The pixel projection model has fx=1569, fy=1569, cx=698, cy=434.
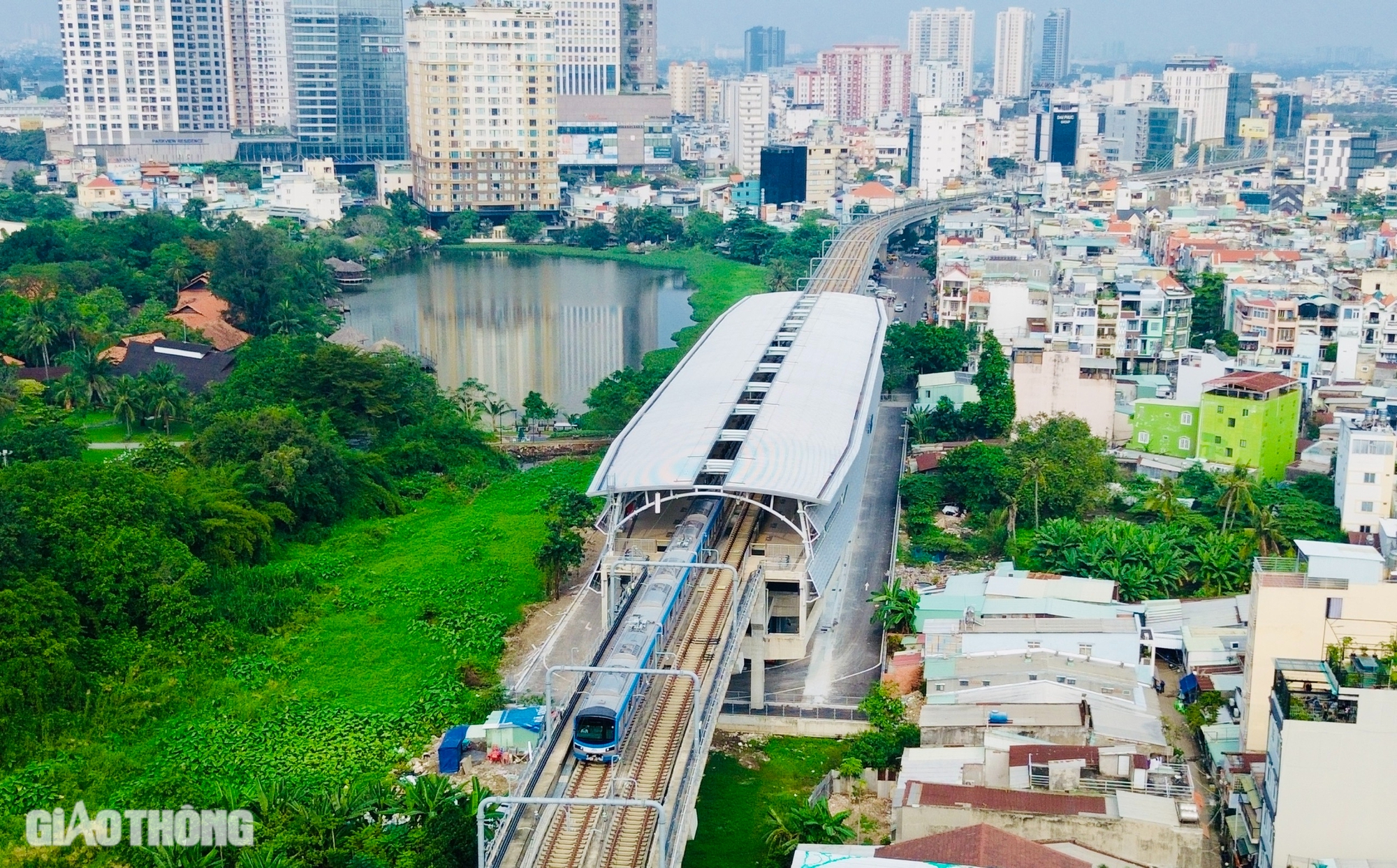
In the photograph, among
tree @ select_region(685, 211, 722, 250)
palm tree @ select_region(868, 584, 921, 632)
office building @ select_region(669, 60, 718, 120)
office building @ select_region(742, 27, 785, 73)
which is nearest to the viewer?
palm tree @ select_region(868, 584, 921, 632)

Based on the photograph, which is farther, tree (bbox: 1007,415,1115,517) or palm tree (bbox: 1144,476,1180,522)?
tree (bbox: 1007,415,1115,517)

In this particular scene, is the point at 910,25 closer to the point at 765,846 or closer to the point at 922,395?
the point at 922,395

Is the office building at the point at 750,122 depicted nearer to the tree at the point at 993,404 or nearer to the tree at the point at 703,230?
the tree at the point at 703,230

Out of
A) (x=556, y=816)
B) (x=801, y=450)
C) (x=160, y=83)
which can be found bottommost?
(x=556, y=816)

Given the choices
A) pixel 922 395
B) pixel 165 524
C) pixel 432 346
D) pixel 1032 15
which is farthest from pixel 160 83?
pixel 1032 15

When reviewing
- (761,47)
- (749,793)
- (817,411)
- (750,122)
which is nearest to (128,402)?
(817,411)

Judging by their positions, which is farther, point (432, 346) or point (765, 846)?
point (432, 346)

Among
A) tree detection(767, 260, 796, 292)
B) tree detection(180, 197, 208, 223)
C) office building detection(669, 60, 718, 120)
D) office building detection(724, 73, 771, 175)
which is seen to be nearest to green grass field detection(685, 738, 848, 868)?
tree detection(767, 260, 796, 292)

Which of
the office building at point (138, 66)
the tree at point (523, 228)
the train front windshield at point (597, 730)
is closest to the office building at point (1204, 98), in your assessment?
the tree at point (523, 228)
